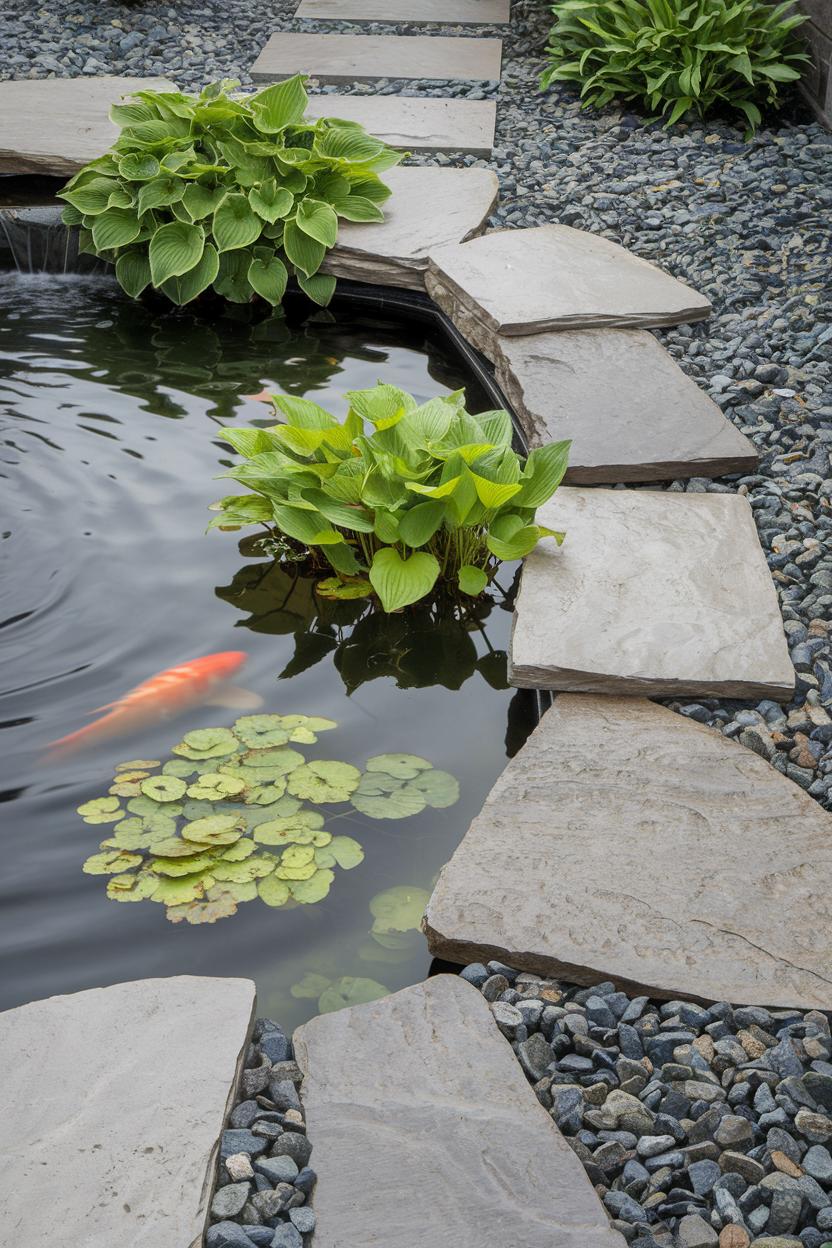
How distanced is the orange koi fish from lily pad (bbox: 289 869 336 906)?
0.53m

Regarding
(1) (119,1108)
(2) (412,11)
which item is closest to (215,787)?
(1) (119,1108)

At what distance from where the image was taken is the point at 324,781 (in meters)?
2.27

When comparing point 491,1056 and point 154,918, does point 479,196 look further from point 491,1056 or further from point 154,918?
point 491,1056

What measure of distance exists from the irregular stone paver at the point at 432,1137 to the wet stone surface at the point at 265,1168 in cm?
2

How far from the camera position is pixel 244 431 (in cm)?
298

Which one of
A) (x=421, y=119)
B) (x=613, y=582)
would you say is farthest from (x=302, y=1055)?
(x=421, y=119)

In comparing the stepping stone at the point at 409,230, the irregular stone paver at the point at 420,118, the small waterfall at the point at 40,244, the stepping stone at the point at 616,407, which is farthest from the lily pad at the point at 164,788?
the irregular stone paver at the point at 420,118

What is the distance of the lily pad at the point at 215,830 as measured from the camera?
83.9 inches

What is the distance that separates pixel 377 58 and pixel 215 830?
16.7 ft

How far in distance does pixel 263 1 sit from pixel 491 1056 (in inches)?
280

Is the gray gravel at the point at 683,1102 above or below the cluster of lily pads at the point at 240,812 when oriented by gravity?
above

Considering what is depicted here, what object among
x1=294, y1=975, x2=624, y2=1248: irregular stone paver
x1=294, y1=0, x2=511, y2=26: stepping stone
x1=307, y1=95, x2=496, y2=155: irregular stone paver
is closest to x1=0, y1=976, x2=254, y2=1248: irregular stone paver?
x1=294, y1=975, x2=624, y2=1248: irregular stone paver

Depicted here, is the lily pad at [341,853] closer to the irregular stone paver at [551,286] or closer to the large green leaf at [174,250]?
the irregular stone paver at [551,286]

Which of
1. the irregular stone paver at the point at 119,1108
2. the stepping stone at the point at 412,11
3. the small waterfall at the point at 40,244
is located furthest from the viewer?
the stepping stone at the point at 412,11
